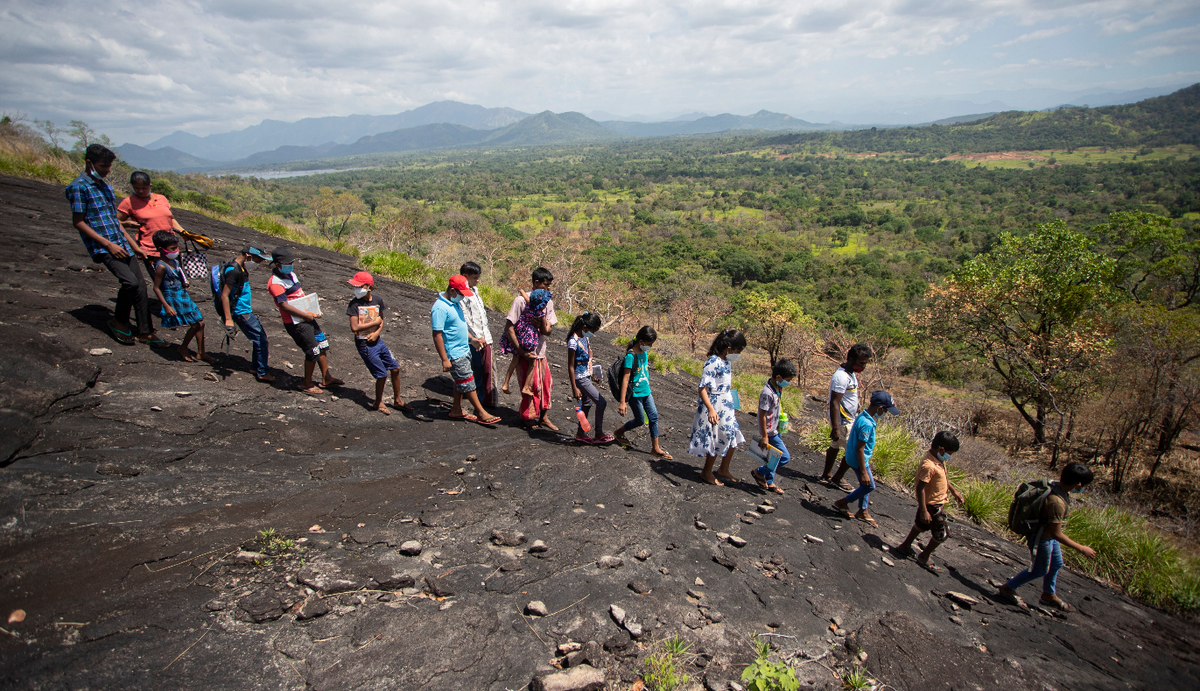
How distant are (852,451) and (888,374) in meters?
24.2

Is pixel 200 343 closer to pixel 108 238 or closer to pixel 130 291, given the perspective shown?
pixel 130 291

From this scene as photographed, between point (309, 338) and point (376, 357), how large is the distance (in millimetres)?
820

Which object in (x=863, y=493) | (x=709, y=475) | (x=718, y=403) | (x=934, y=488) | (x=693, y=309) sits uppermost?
(x=718, y=403)

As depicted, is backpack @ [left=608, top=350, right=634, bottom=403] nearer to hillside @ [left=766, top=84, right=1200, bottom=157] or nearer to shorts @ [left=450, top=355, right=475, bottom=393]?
shorts @ [left=450, top=355, right=475, bottom=393]

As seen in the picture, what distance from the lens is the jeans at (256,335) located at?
5.71 m

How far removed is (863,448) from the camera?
5539 millimetres

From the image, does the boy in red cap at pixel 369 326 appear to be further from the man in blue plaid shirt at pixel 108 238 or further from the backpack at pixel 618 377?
the backpack at pixel 618 377

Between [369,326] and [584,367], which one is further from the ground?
[369,326]

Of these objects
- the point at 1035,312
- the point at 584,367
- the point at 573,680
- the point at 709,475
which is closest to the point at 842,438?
the point at 709,475

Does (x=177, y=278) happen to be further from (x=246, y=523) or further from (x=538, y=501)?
(x=538, y=501)

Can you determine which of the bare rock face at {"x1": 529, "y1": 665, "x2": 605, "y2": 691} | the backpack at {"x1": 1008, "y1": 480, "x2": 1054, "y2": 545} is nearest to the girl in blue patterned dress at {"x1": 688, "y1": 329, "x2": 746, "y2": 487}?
the backpack at {"x1": 1008, "y1": 480, "x2": 1054, "y2": 545}

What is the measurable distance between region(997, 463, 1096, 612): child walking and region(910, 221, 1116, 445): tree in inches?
495

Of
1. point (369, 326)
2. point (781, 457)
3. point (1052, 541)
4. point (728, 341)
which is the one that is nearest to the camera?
point (1052, 541)

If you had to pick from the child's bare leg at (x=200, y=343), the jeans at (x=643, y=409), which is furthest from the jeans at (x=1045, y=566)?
the child's bare leg at (x=200, y=343)
